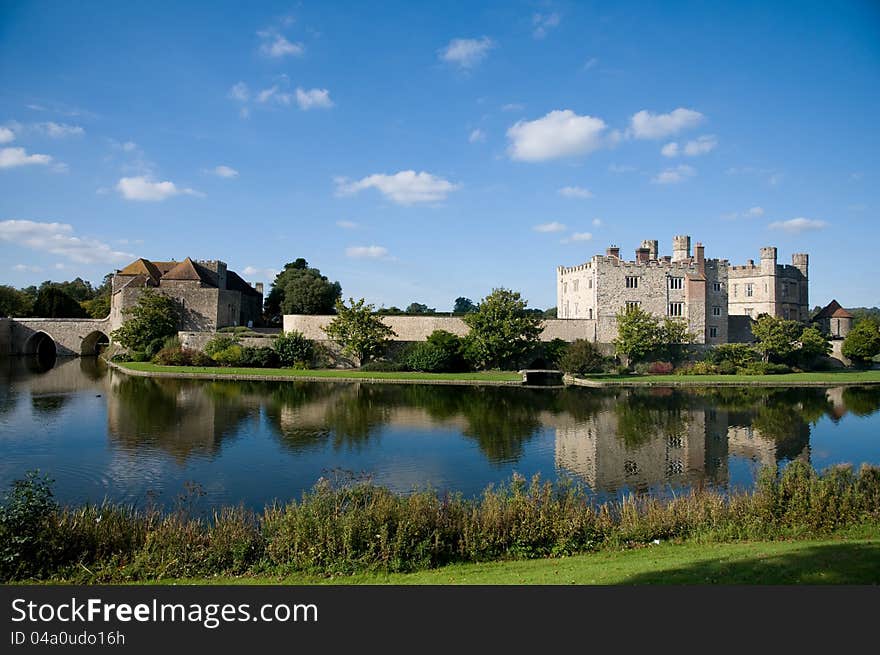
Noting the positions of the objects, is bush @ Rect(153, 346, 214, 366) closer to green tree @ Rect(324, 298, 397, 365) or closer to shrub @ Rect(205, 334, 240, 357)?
shrub @ Rect(205, 334, 240, 357)

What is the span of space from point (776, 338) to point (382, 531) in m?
39.2

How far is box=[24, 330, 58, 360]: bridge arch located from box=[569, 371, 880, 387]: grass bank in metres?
44.5

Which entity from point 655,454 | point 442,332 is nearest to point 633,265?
point 442,332

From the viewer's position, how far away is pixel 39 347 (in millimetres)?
55094

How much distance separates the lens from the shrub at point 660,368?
37.4 m

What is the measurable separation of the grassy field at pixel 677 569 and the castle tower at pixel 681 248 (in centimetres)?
3913

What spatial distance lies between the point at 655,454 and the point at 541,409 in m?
8.08

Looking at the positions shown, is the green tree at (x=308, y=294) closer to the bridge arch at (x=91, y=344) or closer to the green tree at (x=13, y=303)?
the bridge arch at (x=91, y=344)

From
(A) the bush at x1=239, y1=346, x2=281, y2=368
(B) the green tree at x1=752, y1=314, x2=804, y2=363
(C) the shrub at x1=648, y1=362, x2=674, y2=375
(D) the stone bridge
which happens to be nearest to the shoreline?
(C) the shrub at x1=648, y1=362, x2=674, y2=375

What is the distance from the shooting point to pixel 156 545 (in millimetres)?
7809

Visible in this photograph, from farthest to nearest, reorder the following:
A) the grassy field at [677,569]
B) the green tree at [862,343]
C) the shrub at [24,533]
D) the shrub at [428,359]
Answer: the green tree at [862,343] → the shrub at [428,359] → the shrub at [24,533] → the grassy field at [677,569]

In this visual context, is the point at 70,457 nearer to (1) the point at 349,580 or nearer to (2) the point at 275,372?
(1) the point at 349,580

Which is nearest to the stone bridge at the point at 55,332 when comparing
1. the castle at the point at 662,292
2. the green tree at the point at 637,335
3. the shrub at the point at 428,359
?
the shrub at the point at 428,359

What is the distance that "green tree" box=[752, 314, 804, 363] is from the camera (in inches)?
1556
